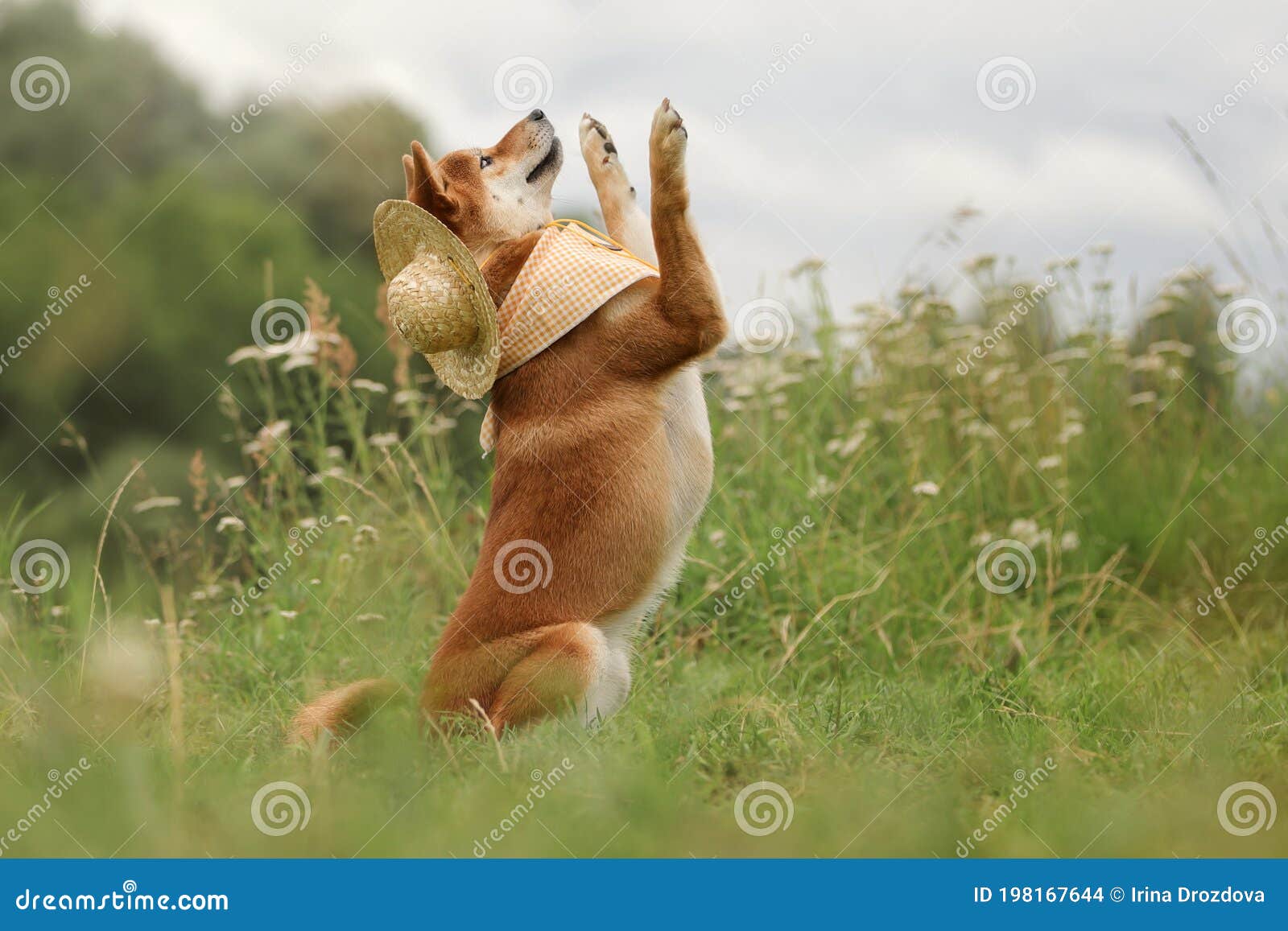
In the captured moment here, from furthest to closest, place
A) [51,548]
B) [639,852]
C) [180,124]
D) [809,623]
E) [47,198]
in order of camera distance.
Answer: [180,124] → [47,198] → [51,548] → [809,623] → [639,852]

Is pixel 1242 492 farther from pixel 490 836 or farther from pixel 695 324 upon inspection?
pixel 490 836

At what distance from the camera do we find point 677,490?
10.6 feet

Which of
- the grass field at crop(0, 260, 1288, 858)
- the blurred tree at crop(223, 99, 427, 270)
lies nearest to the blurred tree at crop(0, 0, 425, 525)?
the blurred tree at crop(223, 99, 427, 270)

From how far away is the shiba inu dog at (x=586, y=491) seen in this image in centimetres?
301

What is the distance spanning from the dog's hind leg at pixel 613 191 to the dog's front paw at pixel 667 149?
1.35 feet

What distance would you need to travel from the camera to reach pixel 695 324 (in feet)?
10.3

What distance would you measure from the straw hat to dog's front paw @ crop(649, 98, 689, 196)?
54cm

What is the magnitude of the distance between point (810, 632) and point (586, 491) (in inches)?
64.1

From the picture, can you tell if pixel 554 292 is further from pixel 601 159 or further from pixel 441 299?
pixel 601 159

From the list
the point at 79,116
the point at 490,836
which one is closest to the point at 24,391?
the point at 79,116

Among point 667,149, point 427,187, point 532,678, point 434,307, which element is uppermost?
point 667,149

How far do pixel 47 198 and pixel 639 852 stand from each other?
10.8 m

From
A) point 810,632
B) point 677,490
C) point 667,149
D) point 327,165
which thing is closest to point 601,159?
point 667,149

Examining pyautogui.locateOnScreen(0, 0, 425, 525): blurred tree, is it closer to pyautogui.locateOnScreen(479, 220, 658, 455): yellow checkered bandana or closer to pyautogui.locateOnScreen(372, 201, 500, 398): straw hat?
pyautogui.locateOnScreen(372, 201, 500, 398): straw hat
